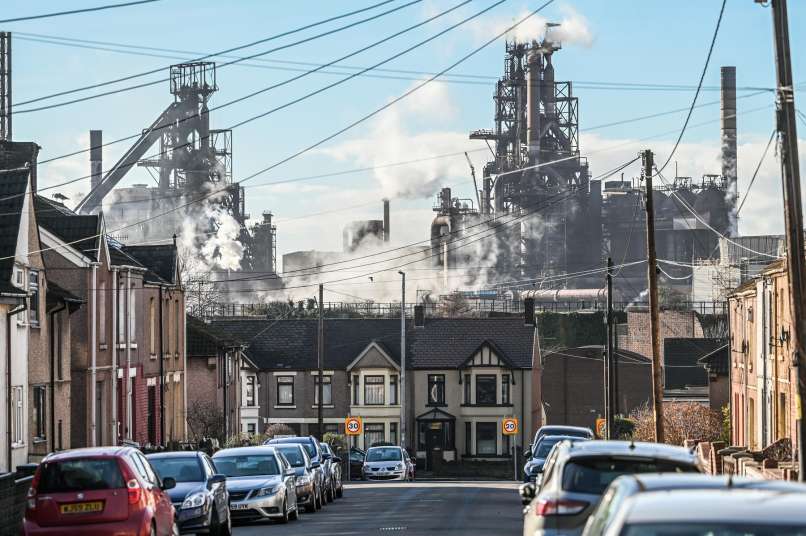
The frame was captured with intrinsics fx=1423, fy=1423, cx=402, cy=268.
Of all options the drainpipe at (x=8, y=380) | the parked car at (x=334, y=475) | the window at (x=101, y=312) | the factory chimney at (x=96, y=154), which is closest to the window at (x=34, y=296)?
the drainpipe at (x=8, y=380)

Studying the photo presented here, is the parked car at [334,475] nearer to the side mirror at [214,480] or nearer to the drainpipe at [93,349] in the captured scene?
the drainpipe at [93,349]

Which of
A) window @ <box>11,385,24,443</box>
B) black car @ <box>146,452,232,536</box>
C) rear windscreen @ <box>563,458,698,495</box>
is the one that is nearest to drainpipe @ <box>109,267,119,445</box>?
window @ <box>11,385,24,443</box>

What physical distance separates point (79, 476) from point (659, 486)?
423 inches

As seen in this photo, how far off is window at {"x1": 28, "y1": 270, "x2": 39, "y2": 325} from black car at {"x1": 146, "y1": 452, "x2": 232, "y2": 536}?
37.3 feet

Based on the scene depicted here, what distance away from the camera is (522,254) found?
382 ft

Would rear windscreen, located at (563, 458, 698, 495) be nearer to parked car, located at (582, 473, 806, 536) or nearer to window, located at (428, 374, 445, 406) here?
Answer: parked car, located at (582, 473, 806, 536)

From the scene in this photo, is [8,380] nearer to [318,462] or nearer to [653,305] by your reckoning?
[318,462]

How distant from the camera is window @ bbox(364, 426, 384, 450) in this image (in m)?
74.6

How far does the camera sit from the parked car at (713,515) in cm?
641

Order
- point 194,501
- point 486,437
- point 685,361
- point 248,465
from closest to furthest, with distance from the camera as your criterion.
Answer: point 194,501 < point 248,465 < point 486,437 < point 685,361

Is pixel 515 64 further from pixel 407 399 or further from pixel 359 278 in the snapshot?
pixel 407 399

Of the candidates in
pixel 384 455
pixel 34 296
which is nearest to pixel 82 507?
pixel 34 296

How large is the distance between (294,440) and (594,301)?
3017 inches

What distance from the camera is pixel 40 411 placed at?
33656 millimetres
